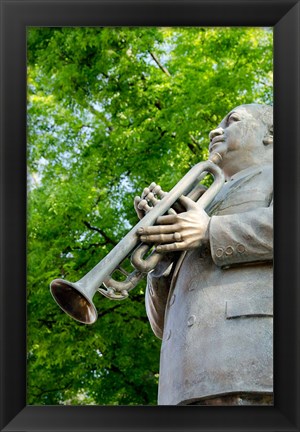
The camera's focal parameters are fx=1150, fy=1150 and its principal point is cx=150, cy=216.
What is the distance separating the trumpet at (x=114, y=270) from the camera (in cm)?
550

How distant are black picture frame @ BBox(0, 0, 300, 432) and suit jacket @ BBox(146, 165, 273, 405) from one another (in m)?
0.57

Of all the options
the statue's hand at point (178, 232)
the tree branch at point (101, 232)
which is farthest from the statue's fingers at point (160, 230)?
the tree branch at point (101, 232)

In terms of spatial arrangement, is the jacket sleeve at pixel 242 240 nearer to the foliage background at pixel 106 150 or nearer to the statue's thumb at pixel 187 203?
the statue's thumb at pixel 187 203

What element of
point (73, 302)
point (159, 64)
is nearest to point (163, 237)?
point (73, 302)

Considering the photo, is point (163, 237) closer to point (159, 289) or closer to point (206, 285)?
point (206, 285)

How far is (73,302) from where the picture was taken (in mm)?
5539
